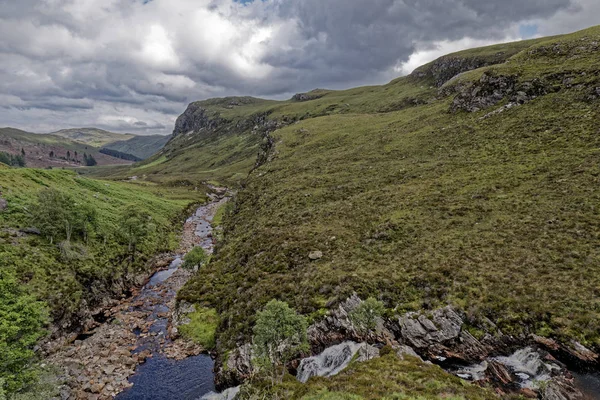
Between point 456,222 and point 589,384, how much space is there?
2549 centimetres

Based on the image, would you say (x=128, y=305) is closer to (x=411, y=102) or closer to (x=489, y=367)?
(x=489, y=367)

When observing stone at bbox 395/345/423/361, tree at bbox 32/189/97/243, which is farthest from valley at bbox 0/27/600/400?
tree at bbox 32/189/97/243

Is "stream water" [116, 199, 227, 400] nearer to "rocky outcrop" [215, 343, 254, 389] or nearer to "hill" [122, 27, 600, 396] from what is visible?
"rocky outcrop" [215, 343, 254, 389]

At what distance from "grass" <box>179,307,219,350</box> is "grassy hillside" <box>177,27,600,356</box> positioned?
97.0 inches

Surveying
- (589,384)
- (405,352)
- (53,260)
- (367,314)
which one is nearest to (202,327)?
(367,314)

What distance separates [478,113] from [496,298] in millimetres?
69866

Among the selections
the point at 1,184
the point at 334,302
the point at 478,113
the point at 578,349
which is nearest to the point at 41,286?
the point at 1,184

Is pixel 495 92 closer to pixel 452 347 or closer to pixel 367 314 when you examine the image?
pixel 452 347

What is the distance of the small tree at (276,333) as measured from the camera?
102 feet

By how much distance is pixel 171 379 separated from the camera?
4094 cm

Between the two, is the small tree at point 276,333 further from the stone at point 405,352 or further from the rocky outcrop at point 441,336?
the rocky outcrop at point 441,336

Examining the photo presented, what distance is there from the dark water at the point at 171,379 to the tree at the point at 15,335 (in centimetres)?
1074

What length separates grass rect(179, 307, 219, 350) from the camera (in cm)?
4667

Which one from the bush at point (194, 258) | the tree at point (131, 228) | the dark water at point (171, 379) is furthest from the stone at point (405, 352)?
the tree at point (131, 228)
